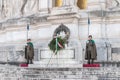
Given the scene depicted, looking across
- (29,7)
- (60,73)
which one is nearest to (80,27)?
(29,7)

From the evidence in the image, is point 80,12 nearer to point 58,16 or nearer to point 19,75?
point 58,16

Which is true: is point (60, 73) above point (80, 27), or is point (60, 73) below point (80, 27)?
below

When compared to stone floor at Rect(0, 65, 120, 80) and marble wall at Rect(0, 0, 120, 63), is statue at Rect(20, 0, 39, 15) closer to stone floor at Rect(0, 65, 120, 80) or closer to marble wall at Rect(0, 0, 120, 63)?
marble wall at Rect(0, 0, 120, 63)

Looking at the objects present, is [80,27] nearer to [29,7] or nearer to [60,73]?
[29,7]

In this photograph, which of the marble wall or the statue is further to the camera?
the statue

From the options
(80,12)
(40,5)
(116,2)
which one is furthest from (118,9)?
(40,5)

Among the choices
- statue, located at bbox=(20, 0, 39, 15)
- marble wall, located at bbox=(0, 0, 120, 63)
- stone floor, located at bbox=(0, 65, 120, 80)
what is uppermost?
statue, located at bbox=(20, 0, 39, 15)

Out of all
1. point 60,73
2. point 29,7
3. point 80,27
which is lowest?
point 60,73

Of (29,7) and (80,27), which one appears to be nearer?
(80,27)

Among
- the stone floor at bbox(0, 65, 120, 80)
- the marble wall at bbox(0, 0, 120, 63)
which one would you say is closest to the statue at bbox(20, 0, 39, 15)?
the marble wall at bbox(0, 0, 120, 63)

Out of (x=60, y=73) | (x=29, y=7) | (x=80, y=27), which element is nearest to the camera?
(x=60, y=73)

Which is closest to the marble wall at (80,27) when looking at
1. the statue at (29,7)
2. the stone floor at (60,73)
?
the statue at (29,7)

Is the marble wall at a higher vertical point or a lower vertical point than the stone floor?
higher

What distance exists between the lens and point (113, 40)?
27.1 m
